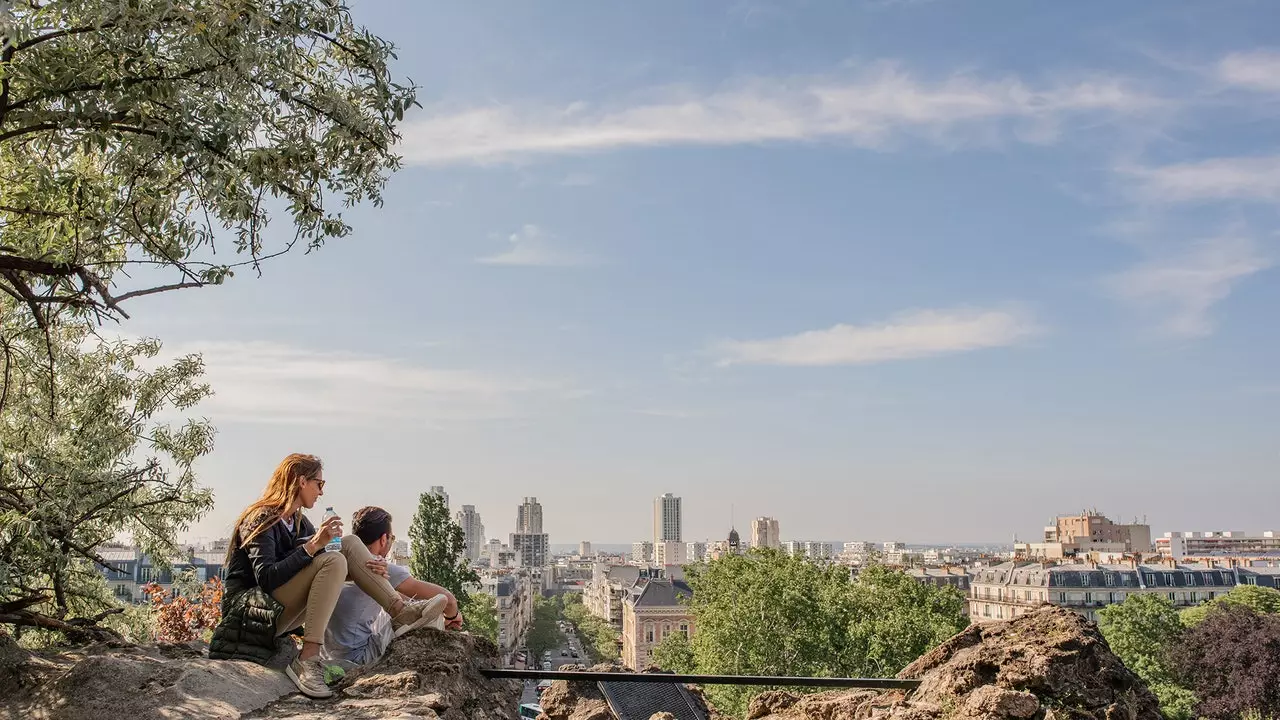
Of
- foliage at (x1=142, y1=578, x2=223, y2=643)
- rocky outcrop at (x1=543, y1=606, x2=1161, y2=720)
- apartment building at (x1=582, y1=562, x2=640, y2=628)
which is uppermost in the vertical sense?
rocky outcrop at (x1=543, y1=606, x2=1161, y2=720)

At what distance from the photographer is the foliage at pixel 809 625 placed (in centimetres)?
3825

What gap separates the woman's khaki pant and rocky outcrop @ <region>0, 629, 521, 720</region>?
0.25m

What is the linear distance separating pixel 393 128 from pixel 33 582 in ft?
18.7

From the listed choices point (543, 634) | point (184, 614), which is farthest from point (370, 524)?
point (543, 634)

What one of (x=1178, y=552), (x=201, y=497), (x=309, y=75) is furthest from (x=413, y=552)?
(x=1178, y=552)

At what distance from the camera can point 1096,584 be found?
84.8 metres

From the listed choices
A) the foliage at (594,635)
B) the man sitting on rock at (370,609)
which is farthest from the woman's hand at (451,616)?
the foliage at (594,635)

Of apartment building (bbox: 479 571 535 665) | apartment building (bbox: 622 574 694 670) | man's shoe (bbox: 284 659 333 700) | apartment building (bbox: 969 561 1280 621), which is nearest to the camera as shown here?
man's shoe (bbox: 284 659 333 700)

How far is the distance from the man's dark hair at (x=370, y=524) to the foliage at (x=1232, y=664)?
1894 inches

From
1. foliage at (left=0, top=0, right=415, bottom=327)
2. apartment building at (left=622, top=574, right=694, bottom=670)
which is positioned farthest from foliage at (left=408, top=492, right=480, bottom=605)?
apartment building at (left=622, top=574, right=694, bottom=670)

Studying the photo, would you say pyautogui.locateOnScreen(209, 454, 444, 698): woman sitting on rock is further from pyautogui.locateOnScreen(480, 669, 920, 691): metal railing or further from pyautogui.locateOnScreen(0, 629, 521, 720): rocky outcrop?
pyautogui.locateOnScreen(480, 669, 920, 691): metal railing

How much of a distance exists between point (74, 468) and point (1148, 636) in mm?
55948

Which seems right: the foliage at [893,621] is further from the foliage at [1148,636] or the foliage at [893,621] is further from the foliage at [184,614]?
the foliage at [184,614]

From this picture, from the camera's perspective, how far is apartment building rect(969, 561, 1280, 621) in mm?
83250
